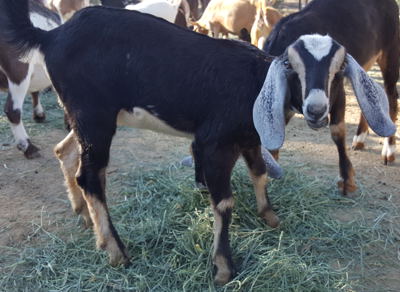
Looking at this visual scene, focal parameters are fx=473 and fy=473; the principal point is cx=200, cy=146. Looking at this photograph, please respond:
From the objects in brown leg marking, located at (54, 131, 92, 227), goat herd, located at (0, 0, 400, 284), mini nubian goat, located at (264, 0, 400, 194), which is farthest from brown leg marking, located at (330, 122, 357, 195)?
brown leg marking, located at (54, 131, 92, 227)

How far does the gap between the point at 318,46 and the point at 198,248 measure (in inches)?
57.5

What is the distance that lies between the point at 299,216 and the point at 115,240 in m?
1.38

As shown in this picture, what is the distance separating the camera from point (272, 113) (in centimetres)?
251

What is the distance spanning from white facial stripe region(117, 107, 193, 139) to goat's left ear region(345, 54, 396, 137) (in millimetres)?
1075

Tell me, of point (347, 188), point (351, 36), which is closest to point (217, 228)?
Result: point (347, 188)

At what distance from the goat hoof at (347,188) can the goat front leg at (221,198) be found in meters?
1.48

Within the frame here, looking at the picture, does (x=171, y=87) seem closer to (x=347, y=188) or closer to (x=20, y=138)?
(x=347, y=188)

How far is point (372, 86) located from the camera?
2.64 metres

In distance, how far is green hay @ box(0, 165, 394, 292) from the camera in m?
2.89

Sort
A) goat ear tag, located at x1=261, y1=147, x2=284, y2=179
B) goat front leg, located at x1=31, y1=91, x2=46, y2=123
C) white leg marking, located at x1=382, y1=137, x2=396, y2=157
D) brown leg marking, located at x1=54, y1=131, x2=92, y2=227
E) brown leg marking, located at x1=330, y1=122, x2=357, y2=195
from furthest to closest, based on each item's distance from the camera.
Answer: goat front leg, located at x1=31, y1=91, x2=46, y2=123, white leg marking, located at x1=382, y1=137, x2=396, y2=157, brown leg marking, located at x1=330, y1=122, x2=357, y2=195, goat ear tag, located at x1=261, y1=147, x2=284, y2=179, brown leg marking, located at x1=54, y1=131, x2=92, y2=227

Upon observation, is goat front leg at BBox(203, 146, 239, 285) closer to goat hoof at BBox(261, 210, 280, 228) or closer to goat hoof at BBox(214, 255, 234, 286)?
goat hoof at BBox(214, 255, 234, 286)

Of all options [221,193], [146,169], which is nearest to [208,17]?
[146,169]

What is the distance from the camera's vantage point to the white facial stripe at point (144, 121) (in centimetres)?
303

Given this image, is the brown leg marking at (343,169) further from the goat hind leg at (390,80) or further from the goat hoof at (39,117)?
the goat hoof at (39,117)
